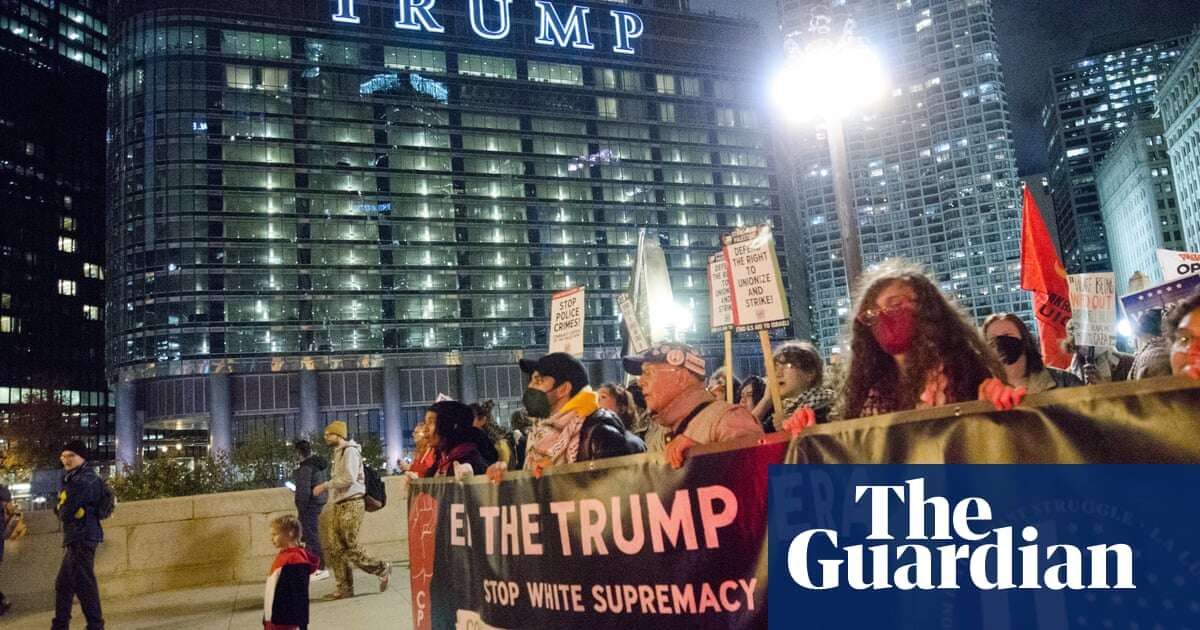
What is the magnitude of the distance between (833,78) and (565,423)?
269 inches

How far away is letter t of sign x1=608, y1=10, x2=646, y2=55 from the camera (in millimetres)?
100375

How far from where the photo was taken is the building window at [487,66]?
301 feet

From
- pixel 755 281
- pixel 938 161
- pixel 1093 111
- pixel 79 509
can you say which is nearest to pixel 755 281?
pixel 755 281

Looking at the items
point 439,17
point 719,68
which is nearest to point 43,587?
point 439,17

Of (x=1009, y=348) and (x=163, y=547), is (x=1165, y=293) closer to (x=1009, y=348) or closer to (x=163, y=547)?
(x=1009, y=348)

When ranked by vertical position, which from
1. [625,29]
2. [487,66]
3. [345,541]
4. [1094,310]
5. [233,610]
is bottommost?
[233,610]

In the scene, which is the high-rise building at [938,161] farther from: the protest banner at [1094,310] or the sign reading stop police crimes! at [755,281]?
the sign reading stop police crimes! at [755,281]

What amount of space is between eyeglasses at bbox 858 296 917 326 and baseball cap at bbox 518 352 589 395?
84.9 inches

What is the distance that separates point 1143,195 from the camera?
125938 millimetres

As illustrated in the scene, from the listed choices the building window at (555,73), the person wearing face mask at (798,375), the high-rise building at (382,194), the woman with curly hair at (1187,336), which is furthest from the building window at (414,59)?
the woman with curly hair at (1187,336)

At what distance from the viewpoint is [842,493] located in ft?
9.59

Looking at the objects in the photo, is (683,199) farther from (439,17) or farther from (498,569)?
(498,569)

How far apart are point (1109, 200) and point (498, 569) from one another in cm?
17611

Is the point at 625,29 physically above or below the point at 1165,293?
above
